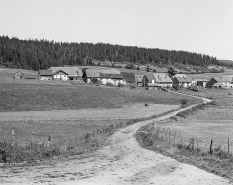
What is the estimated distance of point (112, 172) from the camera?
20.2 meters

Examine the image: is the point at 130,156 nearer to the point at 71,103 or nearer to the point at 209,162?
the point at 209,162

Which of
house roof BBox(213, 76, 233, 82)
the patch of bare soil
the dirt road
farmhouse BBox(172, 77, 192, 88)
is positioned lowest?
the dirt road

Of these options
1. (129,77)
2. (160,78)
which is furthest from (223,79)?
(129,77)

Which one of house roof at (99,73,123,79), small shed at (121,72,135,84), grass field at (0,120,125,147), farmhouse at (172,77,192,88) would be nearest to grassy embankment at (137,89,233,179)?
grass field at (0,120,125,147)

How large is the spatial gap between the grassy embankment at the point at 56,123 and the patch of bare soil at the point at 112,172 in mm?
1955

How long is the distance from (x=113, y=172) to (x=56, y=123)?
26.6m

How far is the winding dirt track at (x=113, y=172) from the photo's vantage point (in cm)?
1825

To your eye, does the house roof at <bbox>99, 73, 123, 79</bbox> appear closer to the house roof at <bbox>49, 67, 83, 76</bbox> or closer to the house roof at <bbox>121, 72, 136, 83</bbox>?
the house roof at <bbox>121, 72, 136, 83</bbox>

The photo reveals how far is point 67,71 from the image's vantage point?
127m

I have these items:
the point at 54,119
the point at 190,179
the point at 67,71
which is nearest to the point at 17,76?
the point at 67,71

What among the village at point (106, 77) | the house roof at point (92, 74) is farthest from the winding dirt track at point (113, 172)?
the house roof at point (92, 74)

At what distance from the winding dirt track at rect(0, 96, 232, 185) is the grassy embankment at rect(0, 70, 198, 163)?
6.89ft

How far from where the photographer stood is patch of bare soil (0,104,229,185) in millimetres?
18266

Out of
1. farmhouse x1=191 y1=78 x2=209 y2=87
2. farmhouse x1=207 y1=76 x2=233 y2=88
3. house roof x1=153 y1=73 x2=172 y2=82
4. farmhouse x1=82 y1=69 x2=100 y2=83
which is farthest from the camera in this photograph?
farmhouse x1=191 y1=78 x2=209 y2=87
